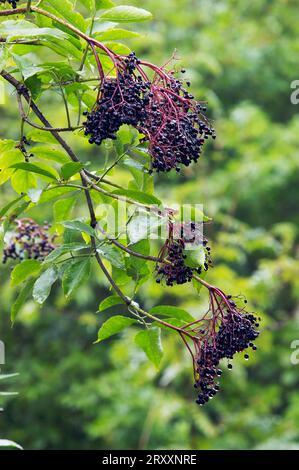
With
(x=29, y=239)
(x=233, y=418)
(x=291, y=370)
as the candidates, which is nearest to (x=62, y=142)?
(x=29, y=239)

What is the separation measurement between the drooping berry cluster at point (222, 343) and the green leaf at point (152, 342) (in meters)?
0.07

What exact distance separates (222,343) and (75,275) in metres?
0.24

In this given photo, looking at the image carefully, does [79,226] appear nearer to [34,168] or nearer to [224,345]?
[34,168]

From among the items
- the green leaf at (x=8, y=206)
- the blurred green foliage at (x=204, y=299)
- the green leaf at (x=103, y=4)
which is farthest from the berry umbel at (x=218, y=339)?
the blurred green foliage at (x=204, y=299)

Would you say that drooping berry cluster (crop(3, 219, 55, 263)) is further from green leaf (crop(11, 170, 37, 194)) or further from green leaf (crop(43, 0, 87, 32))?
green leaf (crop(43, 0, 87, 32))

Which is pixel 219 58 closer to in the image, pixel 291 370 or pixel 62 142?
pixel 291 370

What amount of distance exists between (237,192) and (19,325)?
1.65 meters

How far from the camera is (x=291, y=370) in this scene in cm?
394

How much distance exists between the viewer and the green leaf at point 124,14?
1044mm

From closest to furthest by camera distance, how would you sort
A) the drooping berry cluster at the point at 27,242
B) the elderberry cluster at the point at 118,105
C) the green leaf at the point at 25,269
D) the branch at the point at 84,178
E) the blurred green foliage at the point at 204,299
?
the elderberry cluster at the point at 118,105, the branch at the point at 84,178, the green leaf at the point at 25,269, the drooping berry cluster at the point at 27,242, the blurred green foliage at the point at 204,299

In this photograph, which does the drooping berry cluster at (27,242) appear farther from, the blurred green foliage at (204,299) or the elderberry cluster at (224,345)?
the blurred green foliage at (204,299)

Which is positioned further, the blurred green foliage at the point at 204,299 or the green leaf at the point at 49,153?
the blurred green foliage at the point at 204,299

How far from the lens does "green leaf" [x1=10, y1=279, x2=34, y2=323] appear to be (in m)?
1.12

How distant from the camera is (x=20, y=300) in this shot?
113cm
